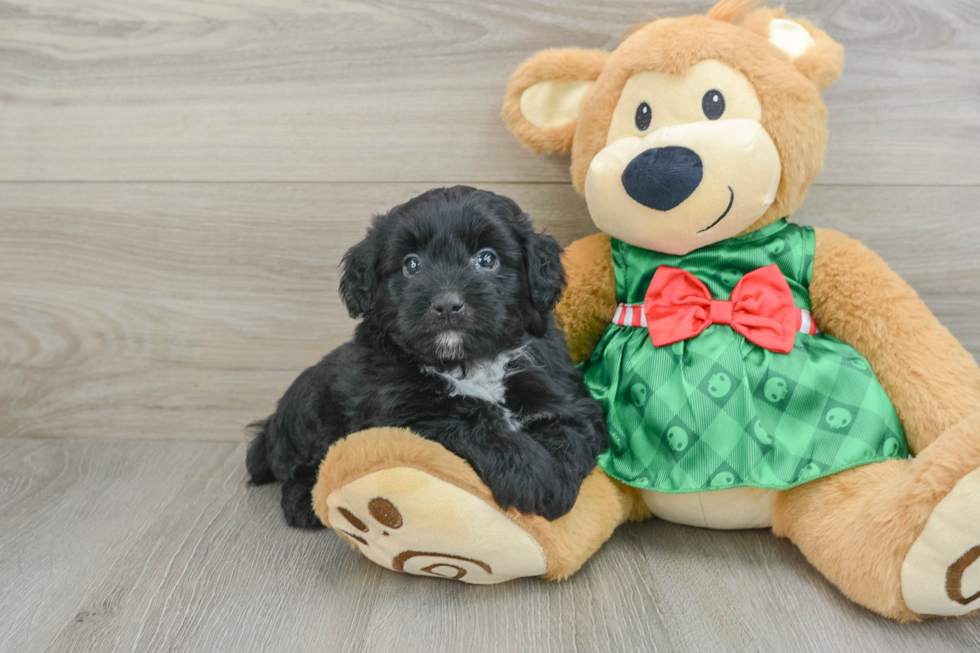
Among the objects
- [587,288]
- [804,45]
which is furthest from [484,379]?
[804,45]

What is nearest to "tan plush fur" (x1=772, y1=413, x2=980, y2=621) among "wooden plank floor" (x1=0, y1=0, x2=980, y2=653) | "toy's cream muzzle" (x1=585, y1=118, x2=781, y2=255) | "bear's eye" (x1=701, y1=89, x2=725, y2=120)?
"wooden plank floor" (x1=0, y1=0, x2=980, y2=653)

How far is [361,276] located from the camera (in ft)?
4.40

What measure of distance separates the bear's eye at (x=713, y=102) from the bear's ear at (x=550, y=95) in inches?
11.6

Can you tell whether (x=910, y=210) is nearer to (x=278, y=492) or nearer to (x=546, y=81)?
(x=546, y=81)

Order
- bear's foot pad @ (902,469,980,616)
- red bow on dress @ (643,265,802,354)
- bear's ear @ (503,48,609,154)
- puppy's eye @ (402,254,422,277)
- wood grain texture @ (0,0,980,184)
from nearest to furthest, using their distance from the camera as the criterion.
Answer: bear's foot pad @ (902,469,980,616) → puppy's eye @ (402,254,422,277) → red bow on dress @ (643,265,802,354) → bear's ear @ (503,48,609,154) → wood grain texture @ (0,0,980,184)

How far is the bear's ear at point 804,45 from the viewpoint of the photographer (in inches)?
54.6

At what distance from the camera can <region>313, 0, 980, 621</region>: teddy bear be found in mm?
1194

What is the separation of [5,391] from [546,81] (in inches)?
73.1

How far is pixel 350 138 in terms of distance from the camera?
187 cm

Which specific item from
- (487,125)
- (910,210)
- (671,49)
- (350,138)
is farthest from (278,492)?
(910,210)

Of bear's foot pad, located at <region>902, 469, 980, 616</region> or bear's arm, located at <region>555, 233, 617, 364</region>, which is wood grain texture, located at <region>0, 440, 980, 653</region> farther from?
bear's arm, located at <region>555, 233, 617, 364</region>

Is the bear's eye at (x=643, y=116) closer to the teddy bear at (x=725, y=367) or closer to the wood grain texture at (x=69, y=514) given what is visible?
the teddy bear at (x=725, y=367)

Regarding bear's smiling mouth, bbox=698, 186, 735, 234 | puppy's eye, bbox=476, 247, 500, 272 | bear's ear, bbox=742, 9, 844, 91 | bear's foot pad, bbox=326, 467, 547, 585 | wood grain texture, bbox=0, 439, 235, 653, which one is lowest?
wood grain texture, bbox=0, 439, 235, 653

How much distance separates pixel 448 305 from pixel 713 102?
2.14ft
